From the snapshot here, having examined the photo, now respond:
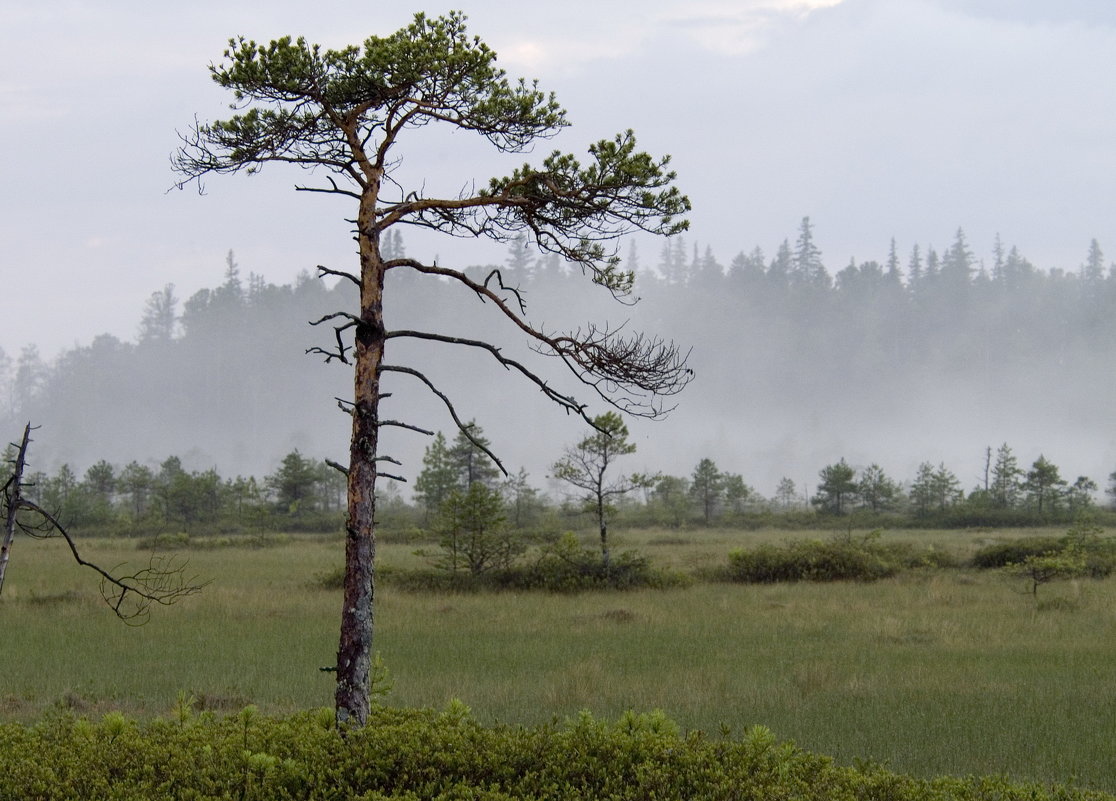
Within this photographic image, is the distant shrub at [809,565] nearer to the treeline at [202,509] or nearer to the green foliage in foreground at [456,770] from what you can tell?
the green foliage in foreground at [456,770]

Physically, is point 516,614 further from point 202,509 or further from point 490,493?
point 202,509

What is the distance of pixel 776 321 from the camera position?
6895 inches

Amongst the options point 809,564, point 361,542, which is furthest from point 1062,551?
point 361,542

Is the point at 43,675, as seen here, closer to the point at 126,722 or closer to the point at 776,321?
the point at 126,722

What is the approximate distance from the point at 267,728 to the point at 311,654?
8.84 m

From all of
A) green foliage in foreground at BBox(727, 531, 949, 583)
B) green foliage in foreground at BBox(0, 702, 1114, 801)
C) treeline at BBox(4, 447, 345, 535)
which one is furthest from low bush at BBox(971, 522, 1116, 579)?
treeline at BBox(4, 447, 345, 535)

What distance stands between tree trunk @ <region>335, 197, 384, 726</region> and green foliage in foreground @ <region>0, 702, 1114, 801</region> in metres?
0.62

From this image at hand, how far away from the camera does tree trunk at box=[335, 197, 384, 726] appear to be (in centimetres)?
740

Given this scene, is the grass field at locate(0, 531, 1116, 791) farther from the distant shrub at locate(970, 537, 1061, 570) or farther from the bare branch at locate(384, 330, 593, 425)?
the distant shrub at locate(970, 537, 1061, 570)

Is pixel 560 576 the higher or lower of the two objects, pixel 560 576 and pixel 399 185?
the lower

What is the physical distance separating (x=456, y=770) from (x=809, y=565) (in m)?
22.5

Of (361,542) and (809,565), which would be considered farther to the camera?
(809,565)

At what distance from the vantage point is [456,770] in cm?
623

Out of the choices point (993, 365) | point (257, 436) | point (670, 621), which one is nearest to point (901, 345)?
point (993, 365)
